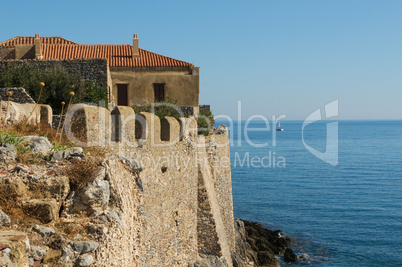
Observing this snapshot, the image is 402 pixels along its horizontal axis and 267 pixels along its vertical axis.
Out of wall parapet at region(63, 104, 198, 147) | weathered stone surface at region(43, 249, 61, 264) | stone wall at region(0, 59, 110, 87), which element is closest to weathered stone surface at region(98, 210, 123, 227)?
weathered stone surface at region(43, 249, 61, 264)

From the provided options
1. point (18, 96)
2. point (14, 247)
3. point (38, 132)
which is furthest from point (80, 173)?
point (18, 96)

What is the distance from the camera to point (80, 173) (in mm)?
5414

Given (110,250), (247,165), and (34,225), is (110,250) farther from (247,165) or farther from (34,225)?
(247,165)

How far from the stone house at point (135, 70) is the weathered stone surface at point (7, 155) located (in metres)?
15.3

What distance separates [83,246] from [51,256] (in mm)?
377

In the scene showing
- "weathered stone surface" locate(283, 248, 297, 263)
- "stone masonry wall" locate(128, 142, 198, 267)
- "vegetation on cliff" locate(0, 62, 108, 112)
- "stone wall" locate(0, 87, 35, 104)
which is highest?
"vegetation on cliff" locate(0, 62, 108, 112)

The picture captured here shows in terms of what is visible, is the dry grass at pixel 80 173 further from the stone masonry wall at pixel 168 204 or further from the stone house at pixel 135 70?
the stone house at pixel 135 70

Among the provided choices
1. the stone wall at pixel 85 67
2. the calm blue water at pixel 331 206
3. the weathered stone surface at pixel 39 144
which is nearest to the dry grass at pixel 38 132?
the weathered stone surface at pixel 39 144

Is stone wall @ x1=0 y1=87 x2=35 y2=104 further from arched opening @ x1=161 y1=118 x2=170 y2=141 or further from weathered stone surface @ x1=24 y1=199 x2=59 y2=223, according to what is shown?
weathered stone surface @ x1=24 y1=199 x2=59 y2=223

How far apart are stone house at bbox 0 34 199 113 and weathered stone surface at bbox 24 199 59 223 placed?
1627cm

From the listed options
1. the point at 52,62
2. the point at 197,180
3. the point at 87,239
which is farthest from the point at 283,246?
the point at 87,239

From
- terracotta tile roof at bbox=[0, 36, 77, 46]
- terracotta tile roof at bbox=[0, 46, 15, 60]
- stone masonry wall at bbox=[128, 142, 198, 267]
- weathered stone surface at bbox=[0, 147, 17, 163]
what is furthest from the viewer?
terracotta tile roof at bbox=[0, 36, 77, 46]

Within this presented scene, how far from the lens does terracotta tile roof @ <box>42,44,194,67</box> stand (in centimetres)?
2175

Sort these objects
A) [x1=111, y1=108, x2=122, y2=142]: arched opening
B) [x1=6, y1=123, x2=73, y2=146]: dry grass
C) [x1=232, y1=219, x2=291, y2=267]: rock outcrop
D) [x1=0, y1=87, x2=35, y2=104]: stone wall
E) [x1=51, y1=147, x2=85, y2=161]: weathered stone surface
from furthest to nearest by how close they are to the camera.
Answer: [x1=232, y1=219, x2=291, y2=267]: rock outcrop < [x1=0, y1=87, x2=35, y2=104]: stone wall < [x1=111, y1=108, x2=122, y2=142]: arched opening < [x1=6, y1=123, x2=73, y2=146]: dry grass < [x1=51, y1=147, x2=85, y2=161]: weathered stone surface
